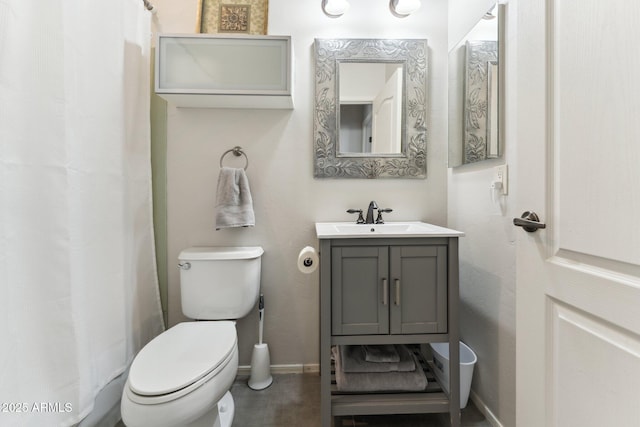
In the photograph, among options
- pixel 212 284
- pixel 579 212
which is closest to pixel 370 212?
pixel 212 284

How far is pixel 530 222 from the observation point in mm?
743

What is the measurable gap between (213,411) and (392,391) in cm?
76

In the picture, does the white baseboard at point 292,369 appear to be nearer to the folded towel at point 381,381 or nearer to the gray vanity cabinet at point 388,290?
the folded towel at point 381,381

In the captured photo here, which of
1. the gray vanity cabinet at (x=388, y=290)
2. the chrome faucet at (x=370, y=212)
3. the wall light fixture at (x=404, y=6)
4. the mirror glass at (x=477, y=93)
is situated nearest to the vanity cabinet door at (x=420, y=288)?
the gray vanity cabinet at (x=388, y=290)

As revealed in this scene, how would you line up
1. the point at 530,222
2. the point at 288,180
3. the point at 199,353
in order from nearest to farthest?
the point at 530,222
the point at 199,353
the point at 288,180

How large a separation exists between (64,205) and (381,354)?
4.50ft

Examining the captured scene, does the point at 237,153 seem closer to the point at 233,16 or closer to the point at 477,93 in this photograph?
the point at 233,16

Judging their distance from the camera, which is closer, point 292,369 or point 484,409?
point 484,409

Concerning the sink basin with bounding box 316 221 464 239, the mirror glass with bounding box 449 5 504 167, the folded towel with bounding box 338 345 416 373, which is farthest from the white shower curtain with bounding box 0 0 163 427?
the mirror glass with bounding box 449 5 504 167

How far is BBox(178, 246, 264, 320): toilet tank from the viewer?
4.87 ft

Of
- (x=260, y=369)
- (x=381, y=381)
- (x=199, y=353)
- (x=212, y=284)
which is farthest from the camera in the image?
(x=260, y=369)

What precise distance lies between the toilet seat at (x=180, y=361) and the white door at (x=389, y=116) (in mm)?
1287

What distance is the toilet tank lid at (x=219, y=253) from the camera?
1.49m

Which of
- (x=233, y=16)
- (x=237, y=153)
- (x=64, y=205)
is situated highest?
(x=233, y=16)
